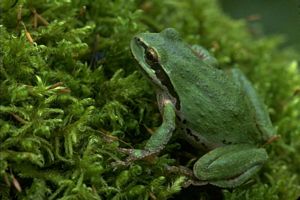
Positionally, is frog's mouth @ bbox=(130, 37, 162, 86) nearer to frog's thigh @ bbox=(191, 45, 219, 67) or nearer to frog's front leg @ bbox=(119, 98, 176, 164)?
frog's front leg @ bbox=(119, 98, 176, 164)

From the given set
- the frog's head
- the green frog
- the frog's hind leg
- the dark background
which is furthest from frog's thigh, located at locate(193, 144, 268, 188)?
the dark background

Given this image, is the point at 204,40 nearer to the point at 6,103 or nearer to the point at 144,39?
the point at 144,39

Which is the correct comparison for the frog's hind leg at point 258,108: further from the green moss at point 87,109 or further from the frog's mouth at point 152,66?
the frog's mouth at point 152,66

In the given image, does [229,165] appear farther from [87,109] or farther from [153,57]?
[87,109]

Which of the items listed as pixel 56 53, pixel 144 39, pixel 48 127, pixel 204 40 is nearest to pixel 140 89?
pixel 144 39

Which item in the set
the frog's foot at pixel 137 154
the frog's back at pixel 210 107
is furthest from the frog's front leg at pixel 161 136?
the frog's back at pixel 210 107

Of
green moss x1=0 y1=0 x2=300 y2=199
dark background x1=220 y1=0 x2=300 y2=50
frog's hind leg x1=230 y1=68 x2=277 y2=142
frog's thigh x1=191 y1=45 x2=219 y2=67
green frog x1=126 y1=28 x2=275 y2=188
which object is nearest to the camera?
green moss x1=0 y1=0 x2=300 y2=199

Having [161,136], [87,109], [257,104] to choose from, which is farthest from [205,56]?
[87,109]
